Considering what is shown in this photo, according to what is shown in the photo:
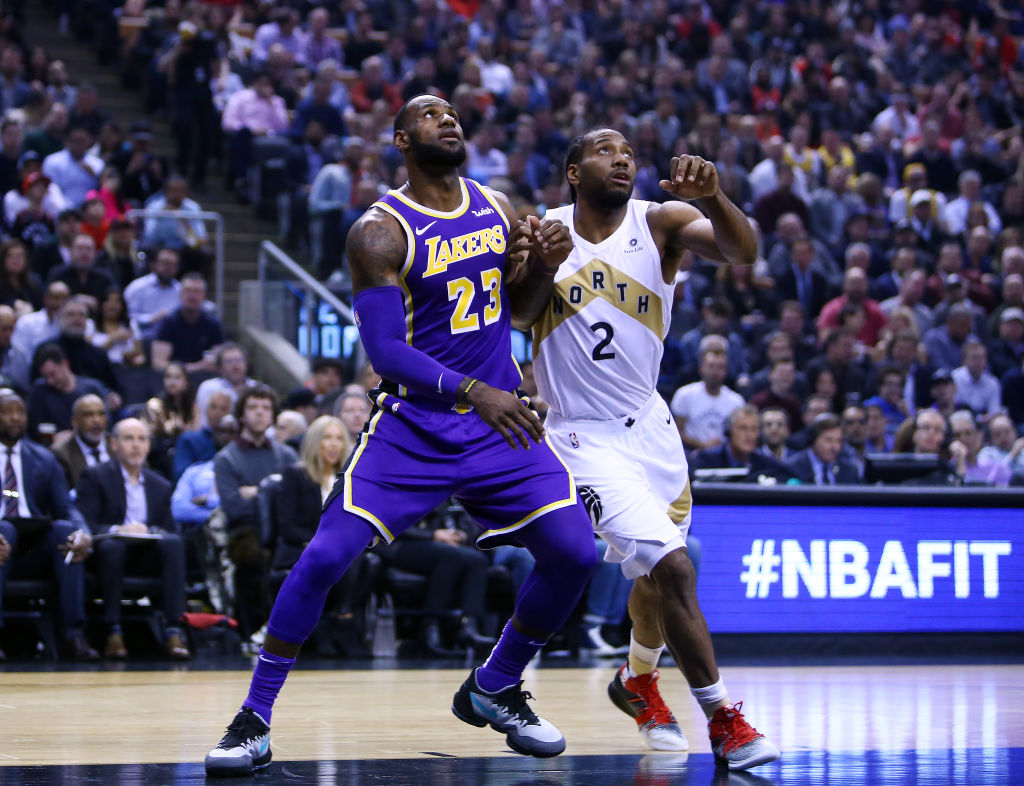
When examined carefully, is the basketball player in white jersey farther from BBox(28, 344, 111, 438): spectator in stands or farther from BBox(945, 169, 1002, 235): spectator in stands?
BBox(945, 169, 1002, 235): spectator in stands

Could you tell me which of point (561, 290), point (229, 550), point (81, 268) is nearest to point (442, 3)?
point (81, 268)

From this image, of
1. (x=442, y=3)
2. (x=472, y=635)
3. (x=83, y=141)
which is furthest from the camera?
(x=442, y=3)

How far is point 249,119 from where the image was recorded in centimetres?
1616

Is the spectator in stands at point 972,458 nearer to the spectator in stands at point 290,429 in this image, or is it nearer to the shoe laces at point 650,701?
the spectator in stands at point 290,429

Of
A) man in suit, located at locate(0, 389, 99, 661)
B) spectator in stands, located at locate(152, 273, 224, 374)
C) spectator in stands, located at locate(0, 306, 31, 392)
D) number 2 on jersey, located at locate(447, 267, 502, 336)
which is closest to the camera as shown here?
number 2 on jersey, located at locate(447, 267, 502, 336)

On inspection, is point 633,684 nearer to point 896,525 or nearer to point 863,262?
point 896,525

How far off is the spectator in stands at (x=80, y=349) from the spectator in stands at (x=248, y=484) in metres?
1.65

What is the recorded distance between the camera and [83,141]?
14453 millimetres

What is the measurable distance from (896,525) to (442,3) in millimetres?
12052

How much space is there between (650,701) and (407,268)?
2036 mm

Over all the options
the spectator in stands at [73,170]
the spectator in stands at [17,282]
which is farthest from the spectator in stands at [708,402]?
the spectator in stands at [73,170]

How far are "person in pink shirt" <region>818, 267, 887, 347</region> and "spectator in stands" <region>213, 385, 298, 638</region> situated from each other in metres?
6.54

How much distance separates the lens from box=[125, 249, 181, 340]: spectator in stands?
43.5ft

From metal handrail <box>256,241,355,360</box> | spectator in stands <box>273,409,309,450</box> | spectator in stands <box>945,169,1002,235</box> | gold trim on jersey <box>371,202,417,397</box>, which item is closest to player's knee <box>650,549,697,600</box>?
gold trim on jersey <box>371,202,417,397</box>
